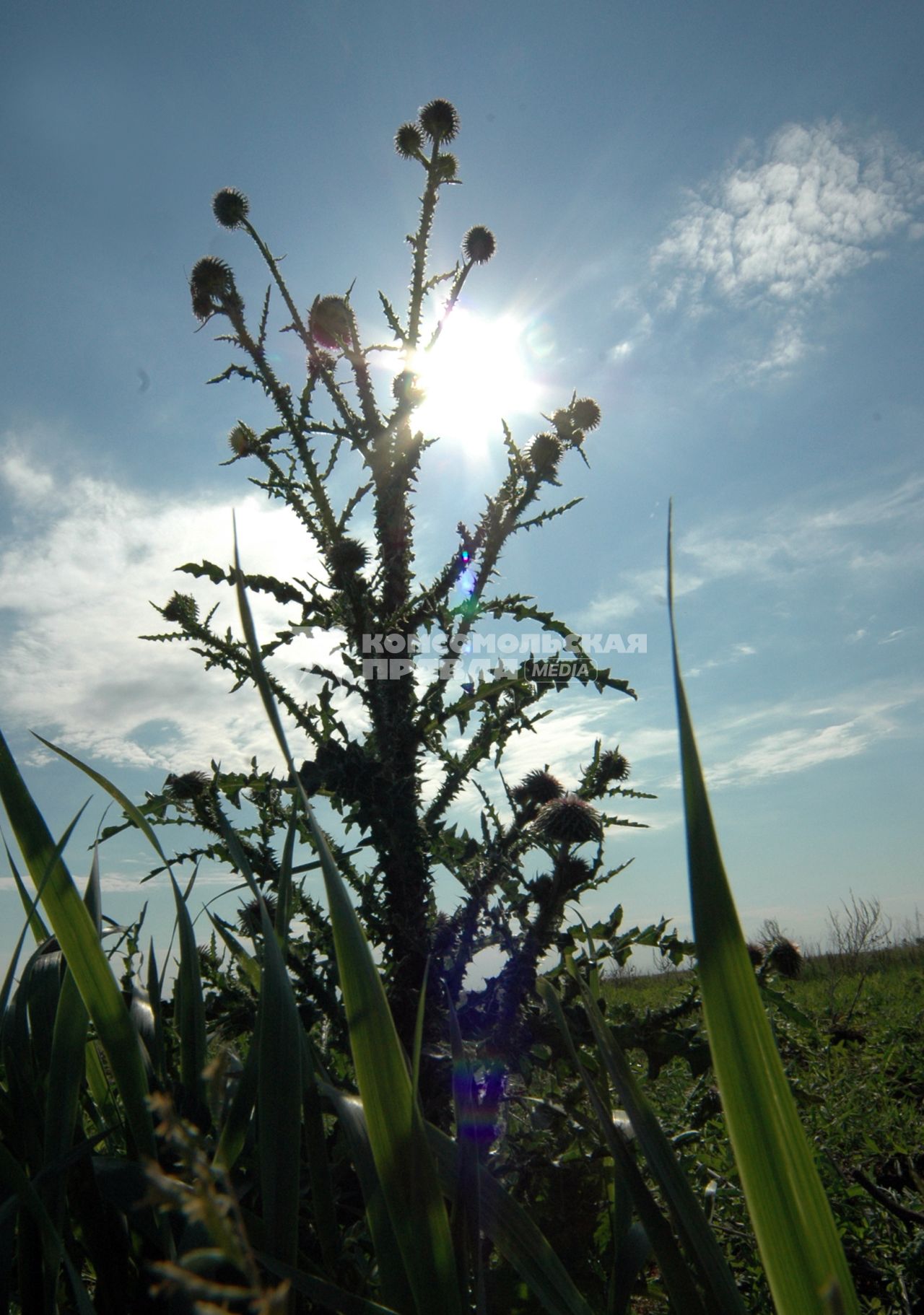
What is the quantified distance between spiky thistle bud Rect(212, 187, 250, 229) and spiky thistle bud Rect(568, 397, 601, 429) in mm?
2088

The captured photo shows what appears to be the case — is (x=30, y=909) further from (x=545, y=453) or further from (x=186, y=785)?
(x=545, y=453)

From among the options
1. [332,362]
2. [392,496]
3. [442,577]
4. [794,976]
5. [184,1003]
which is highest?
[332,362]

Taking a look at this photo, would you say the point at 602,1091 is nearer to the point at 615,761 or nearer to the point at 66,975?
the point at 66,975

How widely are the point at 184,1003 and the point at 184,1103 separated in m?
0.12

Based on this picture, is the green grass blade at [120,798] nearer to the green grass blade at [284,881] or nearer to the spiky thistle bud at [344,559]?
the green grass blade at [284,881]

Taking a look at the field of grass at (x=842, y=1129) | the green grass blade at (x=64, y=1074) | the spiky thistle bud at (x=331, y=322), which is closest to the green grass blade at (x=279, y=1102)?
the green grass blade at (x=64, y=1074)

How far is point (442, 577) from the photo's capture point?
3.03 metres

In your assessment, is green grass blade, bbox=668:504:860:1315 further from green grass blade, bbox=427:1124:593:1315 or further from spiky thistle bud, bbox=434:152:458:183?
spiky thistle bud, bbox=434:152:458:183

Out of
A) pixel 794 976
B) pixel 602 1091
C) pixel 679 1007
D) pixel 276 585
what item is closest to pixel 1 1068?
pixel 602 1091

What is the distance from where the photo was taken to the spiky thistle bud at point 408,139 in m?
4.54

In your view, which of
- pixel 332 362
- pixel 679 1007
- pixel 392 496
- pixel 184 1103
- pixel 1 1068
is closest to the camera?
pixel 184 1103

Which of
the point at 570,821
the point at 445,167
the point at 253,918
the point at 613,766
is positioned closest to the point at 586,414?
the point at 445,167

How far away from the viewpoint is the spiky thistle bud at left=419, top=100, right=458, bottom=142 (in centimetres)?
434

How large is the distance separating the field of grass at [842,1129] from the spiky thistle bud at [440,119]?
13.9ft
